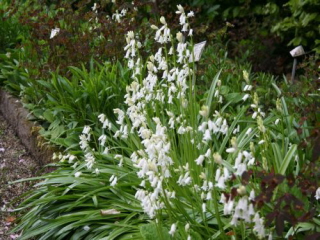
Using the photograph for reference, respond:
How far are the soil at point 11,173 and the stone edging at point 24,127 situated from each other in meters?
0.07

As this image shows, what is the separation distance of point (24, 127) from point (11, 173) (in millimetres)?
578

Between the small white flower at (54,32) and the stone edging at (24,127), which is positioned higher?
the small white flower at (54,32)

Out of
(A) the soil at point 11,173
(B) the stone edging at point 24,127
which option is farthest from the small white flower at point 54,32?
(A) the soil at point 11,173

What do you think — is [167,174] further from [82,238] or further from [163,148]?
[82,238]

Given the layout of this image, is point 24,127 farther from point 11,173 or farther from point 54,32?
point 54,32

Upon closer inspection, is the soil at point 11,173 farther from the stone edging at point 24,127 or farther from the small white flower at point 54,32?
the small white flower at point 54,32

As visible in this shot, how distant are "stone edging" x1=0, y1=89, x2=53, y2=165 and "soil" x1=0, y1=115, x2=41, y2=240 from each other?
0.22 feet

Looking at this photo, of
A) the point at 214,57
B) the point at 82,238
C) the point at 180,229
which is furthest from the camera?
the point at 214,57

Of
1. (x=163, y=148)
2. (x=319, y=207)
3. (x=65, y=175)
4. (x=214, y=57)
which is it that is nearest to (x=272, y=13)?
(x=214, y=57)

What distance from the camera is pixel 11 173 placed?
5516mm

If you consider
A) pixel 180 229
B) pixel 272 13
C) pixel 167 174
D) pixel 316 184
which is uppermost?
pixel 167 174

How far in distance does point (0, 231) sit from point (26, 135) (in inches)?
59.0

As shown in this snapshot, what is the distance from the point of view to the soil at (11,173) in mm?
4641

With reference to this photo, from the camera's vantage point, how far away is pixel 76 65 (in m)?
6.03
